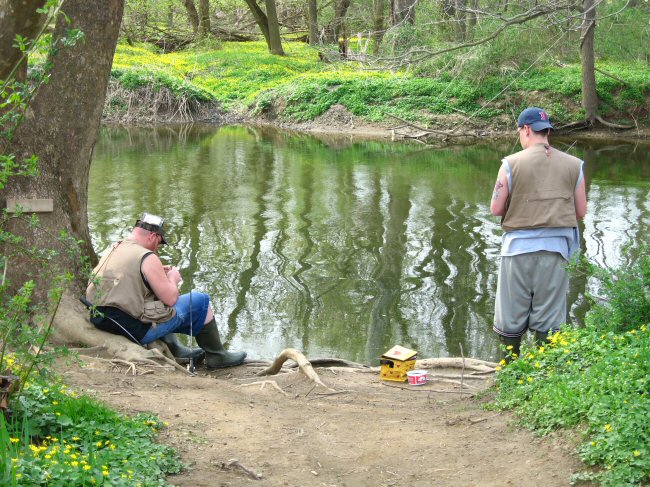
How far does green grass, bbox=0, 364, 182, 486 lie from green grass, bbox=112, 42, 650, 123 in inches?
687

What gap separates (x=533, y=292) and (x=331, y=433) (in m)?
2.00

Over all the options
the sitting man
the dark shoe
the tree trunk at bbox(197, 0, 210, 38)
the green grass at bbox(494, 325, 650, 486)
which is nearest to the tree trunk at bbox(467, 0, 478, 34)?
the sitting man

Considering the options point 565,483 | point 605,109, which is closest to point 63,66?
point 565,483

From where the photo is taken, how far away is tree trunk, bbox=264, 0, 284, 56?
35.7m

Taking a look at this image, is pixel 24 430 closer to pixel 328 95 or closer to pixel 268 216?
pixel 268 216

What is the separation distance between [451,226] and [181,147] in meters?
11.9

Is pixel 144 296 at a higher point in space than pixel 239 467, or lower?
higher

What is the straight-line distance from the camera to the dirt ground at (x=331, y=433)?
4547 mm

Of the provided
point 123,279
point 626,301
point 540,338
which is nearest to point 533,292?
point 540,338

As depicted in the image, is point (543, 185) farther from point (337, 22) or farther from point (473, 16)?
point (337, 22)

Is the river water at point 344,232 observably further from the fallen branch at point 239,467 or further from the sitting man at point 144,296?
the fallen branch at point 239,467

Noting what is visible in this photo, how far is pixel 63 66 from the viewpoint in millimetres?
7332

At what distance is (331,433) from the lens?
5.37 m

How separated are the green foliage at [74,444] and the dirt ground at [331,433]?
187mm
